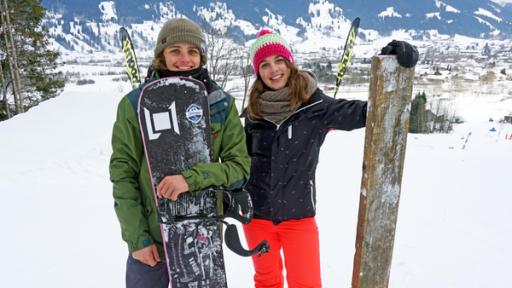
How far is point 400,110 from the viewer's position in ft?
4.16

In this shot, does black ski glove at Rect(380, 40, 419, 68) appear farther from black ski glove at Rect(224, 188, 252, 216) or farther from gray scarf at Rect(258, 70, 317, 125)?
black ski glove at Rect(224, 188, 252, 216)

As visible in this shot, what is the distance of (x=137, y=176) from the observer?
4.50 ft

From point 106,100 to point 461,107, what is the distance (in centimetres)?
6174

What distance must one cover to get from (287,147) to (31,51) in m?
15.4

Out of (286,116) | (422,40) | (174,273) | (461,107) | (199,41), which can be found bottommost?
(461,107)

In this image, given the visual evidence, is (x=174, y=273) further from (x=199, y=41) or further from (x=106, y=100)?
(x=106, y=100)

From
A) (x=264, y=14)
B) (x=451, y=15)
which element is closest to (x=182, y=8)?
(x=264, y=14)

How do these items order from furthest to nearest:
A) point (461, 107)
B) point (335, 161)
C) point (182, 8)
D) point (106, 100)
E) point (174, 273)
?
point (182, 8) < point (461, 107) < point (106, 100) < point (335, 161) < point (174, 273)

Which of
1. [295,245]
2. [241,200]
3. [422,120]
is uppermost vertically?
[241,200]

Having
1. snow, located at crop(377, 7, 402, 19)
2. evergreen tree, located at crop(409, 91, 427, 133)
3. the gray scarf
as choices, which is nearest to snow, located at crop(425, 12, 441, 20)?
snow, located at crop(377, 7, 402, 19)

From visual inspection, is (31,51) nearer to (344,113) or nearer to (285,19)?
(344,113)

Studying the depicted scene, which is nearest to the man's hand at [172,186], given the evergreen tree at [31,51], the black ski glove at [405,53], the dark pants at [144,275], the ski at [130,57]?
the dark pants at [144,275]

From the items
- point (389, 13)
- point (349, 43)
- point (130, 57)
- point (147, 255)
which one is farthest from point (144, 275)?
point (389, 13)

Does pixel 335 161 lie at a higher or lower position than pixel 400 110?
lower
